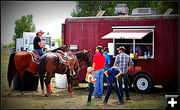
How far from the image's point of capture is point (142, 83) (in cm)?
1290

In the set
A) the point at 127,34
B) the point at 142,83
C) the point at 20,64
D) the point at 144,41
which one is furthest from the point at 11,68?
the point at 144,41

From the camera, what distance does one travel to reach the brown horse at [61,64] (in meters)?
11.9

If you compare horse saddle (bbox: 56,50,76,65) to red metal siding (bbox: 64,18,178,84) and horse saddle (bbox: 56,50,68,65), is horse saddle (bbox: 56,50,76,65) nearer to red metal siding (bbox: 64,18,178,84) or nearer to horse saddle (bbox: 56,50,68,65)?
horse saddle (bbox: 56,50,68,65)

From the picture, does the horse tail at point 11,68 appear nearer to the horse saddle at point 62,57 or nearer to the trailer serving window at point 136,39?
the horse saddle at point 62,57

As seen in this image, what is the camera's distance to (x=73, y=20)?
1391 cm

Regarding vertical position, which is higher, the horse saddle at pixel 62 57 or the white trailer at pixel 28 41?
the white trailer at pixel 28 41

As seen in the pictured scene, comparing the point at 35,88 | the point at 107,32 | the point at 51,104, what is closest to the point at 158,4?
the point at 107,32

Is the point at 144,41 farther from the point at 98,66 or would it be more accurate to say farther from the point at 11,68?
the point at 11,68

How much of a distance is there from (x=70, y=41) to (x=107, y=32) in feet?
4.82

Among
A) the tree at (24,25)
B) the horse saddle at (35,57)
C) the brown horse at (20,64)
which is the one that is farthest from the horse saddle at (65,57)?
the tree at (24,25)

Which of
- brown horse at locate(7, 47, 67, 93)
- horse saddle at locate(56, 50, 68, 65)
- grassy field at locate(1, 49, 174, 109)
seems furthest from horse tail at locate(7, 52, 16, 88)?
horse saddle at locate(56, 50, 68, 65)

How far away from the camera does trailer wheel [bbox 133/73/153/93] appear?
Answer: 12.8 m

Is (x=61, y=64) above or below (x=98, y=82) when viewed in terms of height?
above

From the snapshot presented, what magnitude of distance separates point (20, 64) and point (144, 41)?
4502 mm
